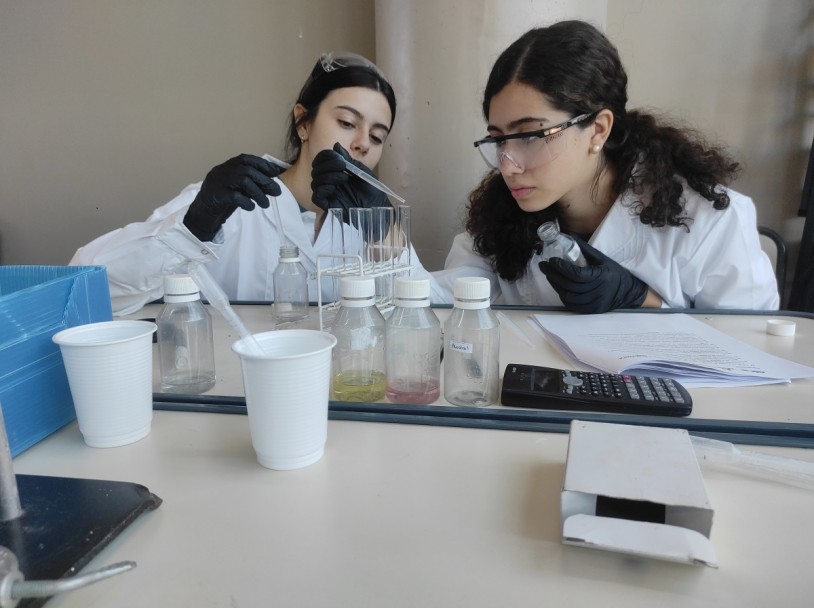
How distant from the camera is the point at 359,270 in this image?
2.83 ft

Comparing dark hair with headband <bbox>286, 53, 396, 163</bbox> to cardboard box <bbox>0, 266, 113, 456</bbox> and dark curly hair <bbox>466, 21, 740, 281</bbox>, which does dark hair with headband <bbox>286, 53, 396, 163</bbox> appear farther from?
cardboard box <bbox>0, 266, 113, 456</bbox>

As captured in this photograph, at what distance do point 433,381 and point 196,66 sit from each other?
2204mm

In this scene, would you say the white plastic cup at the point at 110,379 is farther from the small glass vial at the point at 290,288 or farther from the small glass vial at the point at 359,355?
the small glass vial at the point at 290,288

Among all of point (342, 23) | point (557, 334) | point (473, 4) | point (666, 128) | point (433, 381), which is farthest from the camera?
point (342, 23)

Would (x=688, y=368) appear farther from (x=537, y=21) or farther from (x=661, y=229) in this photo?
(x=537, y=21)

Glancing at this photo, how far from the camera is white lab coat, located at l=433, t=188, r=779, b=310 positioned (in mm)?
1314

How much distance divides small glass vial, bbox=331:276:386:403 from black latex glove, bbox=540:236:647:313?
572mm

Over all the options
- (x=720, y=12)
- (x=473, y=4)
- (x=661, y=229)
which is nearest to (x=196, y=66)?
(x=473, y=4)

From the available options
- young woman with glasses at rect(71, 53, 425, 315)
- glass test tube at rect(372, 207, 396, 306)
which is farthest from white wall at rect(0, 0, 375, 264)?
glass test tube at rect(372, 207, 396, 306)

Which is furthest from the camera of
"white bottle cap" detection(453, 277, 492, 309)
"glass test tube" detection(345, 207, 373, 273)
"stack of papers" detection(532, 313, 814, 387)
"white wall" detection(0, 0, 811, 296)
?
"white wall" detection(0, 0, 811, 296)

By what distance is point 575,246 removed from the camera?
50.9 inches

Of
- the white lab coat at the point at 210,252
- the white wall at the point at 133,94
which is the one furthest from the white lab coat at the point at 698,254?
the white wall at the point at 133,94

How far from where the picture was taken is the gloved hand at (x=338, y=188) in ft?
3.87

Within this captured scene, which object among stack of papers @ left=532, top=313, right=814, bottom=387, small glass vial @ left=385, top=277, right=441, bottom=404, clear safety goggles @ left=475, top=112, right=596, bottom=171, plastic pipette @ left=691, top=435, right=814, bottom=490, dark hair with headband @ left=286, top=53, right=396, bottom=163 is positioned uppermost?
dark hair with headband @ left=286, top=53, right=396, bottom=163
